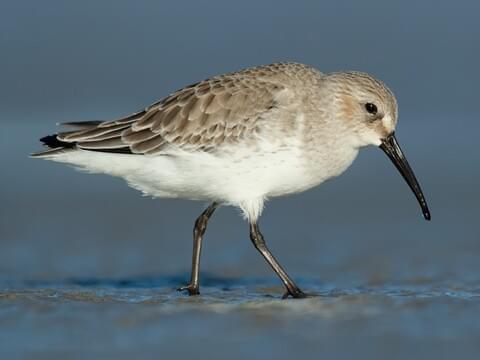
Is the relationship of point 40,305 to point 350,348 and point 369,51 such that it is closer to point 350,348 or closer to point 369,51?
point 350,348

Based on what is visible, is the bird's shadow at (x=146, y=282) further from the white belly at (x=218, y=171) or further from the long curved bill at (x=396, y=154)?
the long curved bill at (x=396, y=154)

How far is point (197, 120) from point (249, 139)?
0.59 metres

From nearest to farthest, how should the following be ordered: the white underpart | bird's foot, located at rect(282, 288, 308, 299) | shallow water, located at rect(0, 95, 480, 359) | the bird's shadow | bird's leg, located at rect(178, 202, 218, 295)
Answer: shallow water, located at rect(0, 95, 480, 359) → the white underpart → bird's foot, located at rect(282, 288, 308, 299) → bird's leg, located at rect(178, 202, 218, 295) → the bird's shadow

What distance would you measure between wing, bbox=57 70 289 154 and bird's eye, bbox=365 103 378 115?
70cm

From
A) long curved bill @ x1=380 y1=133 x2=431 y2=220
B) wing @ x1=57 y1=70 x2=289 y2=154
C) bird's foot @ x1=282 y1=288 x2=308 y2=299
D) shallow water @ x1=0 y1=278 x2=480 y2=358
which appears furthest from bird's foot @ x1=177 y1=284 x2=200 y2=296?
long curved bill @ x1=380 y1=133 x2=431 y2=220

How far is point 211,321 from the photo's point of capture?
8609mm

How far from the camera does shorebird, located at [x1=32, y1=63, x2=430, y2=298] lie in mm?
9641

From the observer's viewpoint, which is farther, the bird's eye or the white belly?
the bird's eye

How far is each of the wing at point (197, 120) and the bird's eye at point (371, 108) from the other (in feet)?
2.29

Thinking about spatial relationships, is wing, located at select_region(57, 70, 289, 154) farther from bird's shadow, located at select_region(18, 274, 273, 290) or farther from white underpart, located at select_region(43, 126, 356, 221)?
bird's shadow, located at select_region(18, 274, 273, 290)

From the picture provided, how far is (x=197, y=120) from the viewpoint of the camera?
9.99m

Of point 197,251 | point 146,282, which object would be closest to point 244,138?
point 197,251

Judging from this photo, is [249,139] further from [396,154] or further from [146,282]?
[146,282]

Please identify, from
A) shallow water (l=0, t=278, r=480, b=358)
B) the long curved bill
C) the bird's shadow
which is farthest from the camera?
the bird's shadow
